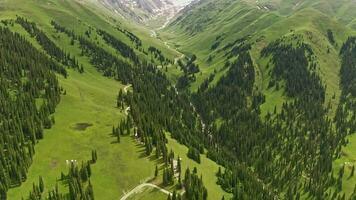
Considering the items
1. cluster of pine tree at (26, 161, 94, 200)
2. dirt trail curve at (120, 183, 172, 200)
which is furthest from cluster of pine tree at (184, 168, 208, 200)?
cluster of pine tree at (26, 161, 94, 200)

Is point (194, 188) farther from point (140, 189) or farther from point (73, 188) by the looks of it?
point (73, 188)

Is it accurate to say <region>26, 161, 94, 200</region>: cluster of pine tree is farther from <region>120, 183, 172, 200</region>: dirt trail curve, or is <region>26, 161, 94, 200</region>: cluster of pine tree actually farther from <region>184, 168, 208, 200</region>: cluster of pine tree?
<region>184, 168, 208, 200</region>: cluster of pine tree

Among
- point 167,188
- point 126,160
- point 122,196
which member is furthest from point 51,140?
point 167,188

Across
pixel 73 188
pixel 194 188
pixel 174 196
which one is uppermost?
pixel 174 196

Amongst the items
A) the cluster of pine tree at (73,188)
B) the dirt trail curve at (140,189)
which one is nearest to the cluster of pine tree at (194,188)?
the dirt trail curve at (140,189)

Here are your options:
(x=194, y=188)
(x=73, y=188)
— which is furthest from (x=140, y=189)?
(x=73, y=188)

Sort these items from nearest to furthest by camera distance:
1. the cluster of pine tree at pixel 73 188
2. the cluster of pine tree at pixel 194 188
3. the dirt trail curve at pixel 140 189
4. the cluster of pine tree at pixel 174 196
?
the cluster of pine tree at pixel 174 196
the cluster of pine tree at pixel 73 188
the cluster of pine tree at pixel 194 188
the dirt trail curve at pixel 140 189

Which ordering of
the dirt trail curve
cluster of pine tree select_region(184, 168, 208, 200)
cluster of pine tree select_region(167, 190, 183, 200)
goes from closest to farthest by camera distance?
cluster of pine tree select_region(167, 190, 183, 200) → cluster of pine tree select_region(184, 168, 208, 200) → the dirt trail curve

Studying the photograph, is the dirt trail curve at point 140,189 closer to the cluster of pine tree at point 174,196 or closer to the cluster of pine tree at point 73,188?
the cluster of pine tree at point 174,196

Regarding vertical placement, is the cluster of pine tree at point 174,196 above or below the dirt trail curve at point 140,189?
above

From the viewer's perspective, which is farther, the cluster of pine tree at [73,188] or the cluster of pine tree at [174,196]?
the cluster of pine tree at [73,188]

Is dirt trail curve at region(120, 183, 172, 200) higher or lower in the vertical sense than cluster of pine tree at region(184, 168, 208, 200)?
lower

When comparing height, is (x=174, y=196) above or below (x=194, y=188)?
above

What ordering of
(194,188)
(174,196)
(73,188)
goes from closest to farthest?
1. (174,196)
2. (73,188)
3. (194,188)
